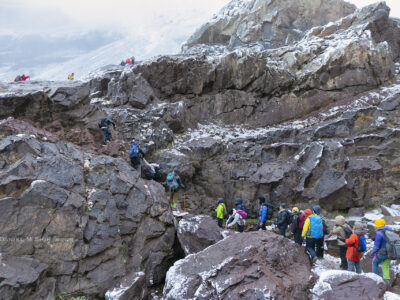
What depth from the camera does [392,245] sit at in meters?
6.94

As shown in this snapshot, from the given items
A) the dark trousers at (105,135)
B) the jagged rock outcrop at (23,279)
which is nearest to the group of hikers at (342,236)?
the jagged rock outcrop at (23,279)

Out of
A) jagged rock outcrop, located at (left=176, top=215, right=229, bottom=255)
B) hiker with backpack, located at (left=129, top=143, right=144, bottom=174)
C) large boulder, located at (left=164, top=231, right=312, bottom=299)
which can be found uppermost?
hiker with backpack, located at (left=129, top=143, right=144, bottom=174)

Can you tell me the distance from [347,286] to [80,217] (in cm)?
836

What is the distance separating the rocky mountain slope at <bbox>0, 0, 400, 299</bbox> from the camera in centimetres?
926

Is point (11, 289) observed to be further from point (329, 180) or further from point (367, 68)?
point (367, 68)

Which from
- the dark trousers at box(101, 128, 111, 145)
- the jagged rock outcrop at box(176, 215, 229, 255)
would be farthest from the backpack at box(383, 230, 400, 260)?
the dark trousers at box(101, 128, 111, 145)

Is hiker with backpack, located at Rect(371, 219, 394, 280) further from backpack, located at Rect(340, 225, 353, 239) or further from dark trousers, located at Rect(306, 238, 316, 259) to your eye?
dark trousers, located at Rect(306, 238, 316, 259)

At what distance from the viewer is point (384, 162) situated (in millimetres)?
17797

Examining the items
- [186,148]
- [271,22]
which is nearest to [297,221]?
[186,148]

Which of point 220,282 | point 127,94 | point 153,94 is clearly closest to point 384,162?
point 220,282

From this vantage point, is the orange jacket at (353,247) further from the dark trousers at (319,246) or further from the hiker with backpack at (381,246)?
the dark trousers at (319,246)

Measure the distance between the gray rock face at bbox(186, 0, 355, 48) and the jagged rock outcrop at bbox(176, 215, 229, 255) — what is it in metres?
35.3

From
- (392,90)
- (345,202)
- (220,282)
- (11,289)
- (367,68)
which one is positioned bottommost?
(345,202)

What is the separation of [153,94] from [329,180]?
14776 millimetres
